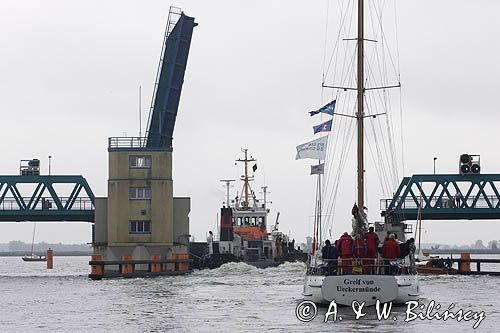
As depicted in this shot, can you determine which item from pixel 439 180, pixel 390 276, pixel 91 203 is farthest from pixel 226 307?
pixel 439 180

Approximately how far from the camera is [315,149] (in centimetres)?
5097

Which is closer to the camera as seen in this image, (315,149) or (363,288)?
(363,288)

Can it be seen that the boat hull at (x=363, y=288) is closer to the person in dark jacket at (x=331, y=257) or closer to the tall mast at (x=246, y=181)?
the person in dark jacket at (x=331, y=257)

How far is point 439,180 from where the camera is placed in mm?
87812

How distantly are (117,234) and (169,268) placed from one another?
392 cm

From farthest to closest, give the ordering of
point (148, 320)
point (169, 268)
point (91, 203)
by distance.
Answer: point (91, 203) < point (169, 268) < point (148, 320)

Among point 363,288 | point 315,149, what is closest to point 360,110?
point 315,149

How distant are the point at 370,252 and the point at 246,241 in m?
43.6

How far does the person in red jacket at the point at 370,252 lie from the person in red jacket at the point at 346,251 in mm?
532

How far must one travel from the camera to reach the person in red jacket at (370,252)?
41438 millimetres

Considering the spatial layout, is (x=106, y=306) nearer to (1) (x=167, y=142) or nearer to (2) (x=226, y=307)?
(2) (x=226, y=307)

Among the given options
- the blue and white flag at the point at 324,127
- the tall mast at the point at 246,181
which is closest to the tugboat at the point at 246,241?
the tall mast at the point at 246,181

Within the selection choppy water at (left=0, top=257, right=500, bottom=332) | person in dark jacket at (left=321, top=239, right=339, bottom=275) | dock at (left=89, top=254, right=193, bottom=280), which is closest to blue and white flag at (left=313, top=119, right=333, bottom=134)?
choppy water at (left=0, top=257, right=500, bottom=332)

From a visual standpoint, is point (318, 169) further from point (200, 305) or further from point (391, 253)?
point (391, 253)
